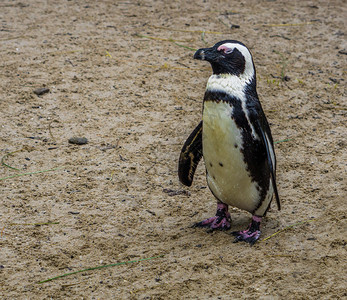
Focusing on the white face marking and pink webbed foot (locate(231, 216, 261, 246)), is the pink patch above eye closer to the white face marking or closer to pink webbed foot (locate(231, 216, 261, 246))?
the white face marking

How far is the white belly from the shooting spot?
2.85 metres

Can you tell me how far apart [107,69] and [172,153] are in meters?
1.70

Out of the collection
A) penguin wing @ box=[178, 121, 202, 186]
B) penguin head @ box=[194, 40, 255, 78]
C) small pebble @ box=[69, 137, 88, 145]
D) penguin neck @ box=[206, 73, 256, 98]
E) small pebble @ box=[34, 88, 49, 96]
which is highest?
penguin head @ box=[194, 40, 255, 78]

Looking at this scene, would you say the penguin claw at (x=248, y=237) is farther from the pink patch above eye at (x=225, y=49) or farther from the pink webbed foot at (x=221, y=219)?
the pink patch above eye at (x=225, y=49)

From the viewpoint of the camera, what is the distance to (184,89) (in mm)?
5137

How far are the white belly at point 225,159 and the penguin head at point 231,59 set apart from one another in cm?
20

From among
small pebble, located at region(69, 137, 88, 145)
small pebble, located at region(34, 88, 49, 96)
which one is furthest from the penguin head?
small pebble, located at region(34, 88, 49, 96)

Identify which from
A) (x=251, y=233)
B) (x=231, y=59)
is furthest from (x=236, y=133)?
(x=251, y=233)

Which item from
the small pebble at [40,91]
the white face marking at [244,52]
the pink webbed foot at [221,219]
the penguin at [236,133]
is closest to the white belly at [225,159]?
the penguin at [236,133]

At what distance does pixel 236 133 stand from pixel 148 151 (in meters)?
1.45

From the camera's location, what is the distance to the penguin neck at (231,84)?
2818 millimetres

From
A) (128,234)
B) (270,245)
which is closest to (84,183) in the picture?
(128,234)

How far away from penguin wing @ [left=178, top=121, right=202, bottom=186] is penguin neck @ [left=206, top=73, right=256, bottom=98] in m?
0.44

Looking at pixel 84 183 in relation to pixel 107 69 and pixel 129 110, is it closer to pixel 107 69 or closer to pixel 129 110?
pixel 129 110
